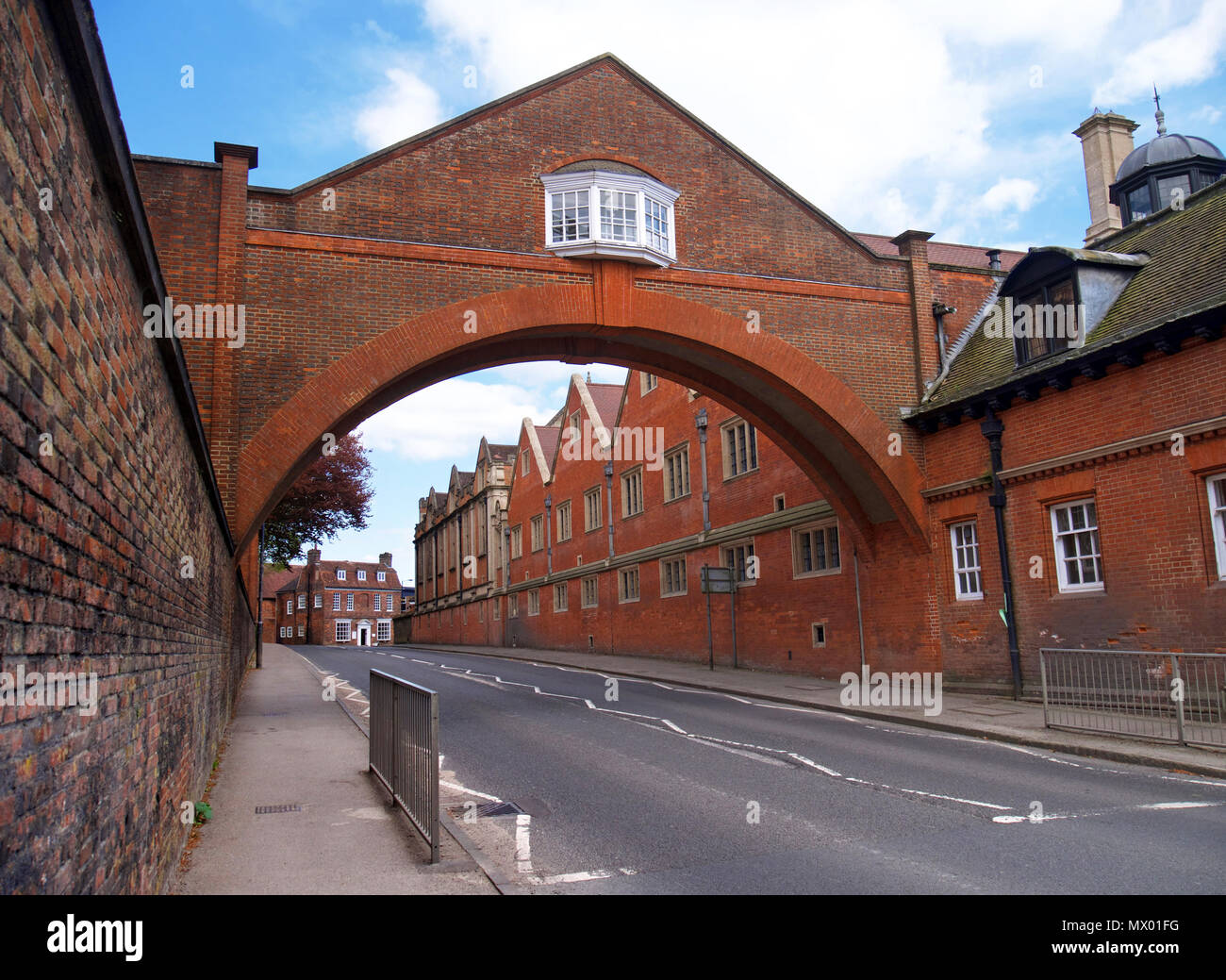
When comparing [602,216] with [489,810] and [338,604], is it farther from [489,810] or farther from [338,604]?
[338,604]

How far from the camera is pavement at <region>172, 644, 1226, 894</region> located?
5910 millimetres

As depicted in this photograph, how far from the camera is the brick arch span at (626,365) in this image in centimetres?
1423

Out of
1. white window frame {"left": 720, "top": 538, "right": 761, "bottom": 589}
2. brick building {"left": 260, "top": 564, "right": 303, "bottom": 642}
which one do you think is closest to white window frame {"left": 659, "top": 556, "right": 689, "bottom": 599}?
white window frame {"left": 720, "top": 538, "right": 761, "bottom": 589}

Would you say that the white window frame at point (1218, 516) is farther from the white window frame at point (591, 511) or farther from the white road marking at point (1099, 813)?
the white window frame at point (591, 511)

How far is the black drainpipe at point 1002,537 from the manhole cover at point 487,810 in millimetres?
10413

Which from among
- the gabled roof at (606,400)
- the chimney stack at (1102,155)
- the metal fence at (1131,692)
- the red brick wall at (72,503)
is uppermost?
the chimney stack at (1102,155)

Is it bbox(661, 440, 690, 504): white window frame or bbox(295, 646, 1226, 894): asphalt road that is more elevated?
bbox(661, 440, 690, 504): white window frame

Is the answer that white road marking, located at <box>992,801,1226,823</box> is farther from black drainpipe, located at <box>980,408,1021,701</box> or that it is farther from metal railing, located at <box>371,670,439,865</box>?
black drainpipe, located at <box>980,408,1021,701</box>

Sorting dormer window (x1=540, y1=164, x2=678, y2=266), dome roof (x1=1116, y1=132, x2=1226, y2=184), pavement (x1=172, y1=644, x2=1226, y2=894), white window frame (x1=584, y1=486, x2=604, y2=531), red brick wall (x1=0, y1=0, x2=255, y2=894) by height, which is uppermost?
dome roof (x1=1116, y1=132, x2=1226, y2=184)

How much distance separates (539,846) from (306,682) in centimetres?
1821

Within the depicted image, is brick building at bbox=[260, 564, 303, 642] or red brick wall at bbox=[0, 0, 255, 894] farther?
brick building at bbox=[260, 564, 303, 642]

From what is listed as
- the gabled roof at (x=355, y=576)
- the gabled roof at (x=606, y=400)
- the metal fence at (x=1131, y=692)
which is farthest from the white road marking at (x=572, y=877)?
the gabled roof at (x=355, y=576)

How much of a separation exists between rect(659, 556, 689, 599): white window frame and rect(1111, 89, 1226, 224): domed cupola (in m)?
15.3
